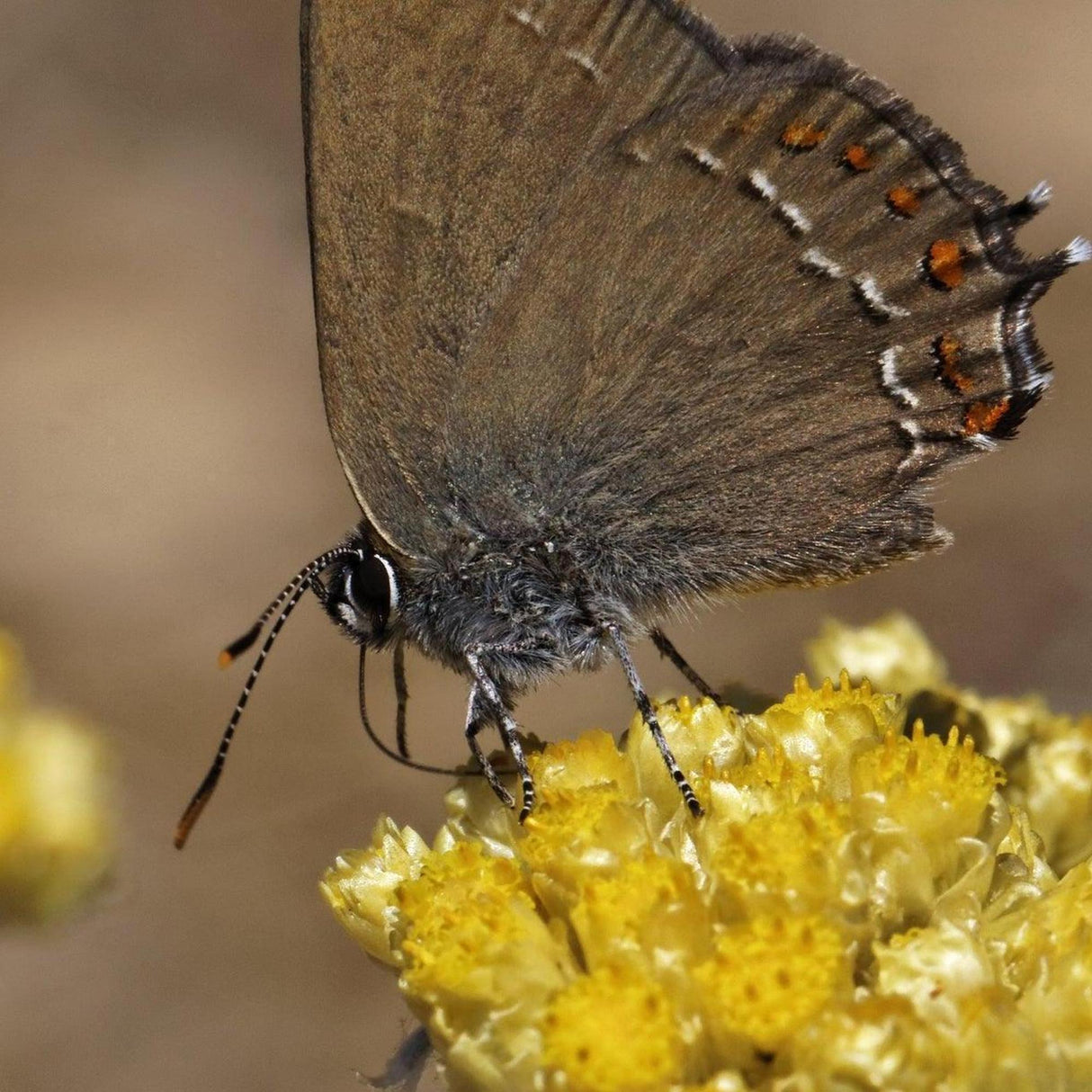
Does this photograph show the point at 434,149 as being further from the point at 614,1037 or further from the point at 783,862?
the point at 614,1037

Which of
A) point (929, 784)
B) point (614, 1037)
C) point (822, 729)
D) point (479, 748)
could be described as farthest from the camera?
point (479, 748)

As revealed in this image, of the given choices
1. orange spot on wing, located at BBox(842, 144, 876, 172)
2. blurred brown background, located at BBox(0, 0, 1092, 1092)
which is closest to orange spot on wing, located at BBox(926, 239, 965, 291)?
orange spot on wing, located at BBox(842, 144, 876, 172)

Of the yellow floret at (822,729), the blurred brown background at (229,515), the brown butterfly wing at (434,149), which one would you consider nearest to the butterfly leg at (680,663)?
the yellow floret at (822,729)

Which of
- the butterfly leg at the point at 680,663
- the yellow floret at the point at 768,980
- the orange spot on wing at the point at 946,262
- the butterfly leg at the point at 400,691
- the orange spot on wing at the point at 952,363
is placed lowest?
the butterfly leg at the point at 400,691

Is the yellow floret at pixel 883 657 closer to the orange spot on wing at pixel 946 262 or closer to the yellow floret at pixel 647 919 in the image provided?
the orange spot on wing at pixel 946 262

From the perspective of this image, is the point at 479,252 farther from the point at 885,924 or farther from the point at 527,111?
the point at 885,924

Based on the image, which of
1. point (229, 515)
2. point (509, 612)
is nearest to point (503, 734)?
point (509, 612)

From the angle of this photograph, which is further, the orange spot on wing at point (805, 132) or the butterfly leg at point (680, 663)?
the butterfly leg at point (680, 663)
